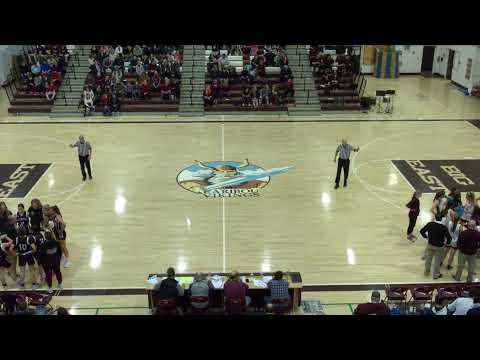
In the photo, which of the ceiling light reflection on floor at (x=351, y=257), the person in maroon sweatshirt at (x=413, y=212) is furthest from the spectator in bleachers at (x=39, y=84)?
the person in maroon sweatshirt at (x=413, y=212)

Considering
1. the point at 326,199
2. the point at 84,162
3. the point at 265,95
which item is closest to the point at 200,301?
the point at 326,199

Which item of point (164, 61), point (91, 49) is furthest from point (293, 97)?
point (91, 49)

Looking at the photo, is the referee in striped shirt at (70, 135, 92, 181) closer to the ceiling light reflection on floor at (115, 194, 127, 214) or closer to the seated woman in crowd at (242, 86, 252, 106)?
the ceiling light reflection on floor at (115, 194, 127, 214)

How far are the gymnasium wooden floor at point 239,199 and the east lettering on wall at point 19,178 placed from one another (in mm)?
265

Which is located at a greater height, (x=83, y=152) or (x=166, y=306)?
(x=83, y=152)

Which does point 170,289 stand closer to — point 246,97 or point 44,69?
point 246,97

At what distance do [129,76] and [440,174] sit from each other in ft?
51.6

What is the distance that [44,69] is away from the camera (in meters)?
24.5

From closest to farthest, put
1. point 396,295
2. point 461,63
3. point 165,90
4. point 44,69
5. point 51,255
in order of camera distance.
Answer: point 396,295
point 51,255
point 165,90
point 44,69
point 461,63

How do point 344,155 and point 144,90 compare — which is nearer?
point 344,155

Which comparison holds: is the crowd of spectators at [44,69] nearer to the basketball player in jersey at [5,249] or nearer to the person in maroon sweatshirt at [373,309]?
the basketball player in jersey at [5,249]

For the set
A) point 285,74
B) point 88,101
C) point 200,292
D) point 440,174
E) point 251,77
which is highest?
point 285,74
